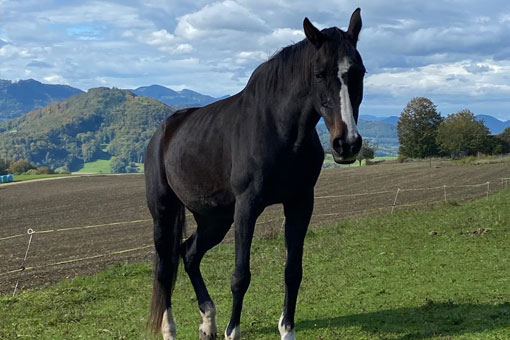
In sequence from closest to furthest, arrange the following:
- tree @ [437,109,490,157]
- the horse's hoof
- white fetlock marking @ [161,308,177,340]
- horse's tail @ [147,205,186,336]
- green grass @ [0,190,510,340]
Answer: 1. the horse's hoof
2. green grass @ [0,190,510,340]
3. white fetlock marking @ [161,308,177,340]
4. horse's tail @ [147,205,186,336]
5. tree @ [437,109,490,157]

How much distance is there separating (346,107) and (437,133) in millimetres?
83530

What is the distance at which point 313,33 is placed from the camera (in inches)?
162

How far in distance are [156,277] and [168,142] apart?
5.50 feet

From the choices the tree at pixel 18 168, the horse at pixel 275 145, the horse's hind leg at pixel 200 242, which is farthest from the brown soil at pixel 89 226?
the tree at pixel 18 168

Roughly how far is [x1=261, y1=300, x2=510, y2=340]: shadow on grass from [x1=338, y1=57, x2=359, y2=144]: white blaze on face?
2.53 m

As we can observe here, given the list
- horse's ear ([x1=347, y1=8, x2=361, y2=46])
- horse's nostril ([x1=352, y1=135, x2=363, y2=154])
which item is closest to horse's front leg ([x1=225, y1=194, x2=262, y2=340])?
horse's nostril ([x1=352, y1=135, x2=363, y2=154])

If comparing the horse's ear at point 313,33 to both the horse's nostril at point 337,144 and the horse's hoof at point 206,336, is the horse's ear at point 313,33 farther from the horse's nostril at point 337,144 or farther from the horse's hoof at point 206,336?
the horse's hoof at point 206,336

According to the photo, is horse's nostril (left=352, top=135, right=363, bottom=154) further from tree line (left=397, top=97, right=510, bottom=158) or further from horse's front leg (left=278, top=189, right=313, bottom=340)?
tree line (left=397, top=97, right=510, bottom=158)

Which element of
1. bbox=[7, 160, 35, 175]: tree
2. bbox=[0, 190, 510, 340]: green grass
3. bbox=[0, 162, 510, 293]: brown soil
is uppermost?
bbox=[0, 190, 510, 340]: green grass

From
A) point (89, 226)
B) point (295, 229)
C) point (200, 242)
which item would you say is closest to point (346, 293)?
point (200, 242)

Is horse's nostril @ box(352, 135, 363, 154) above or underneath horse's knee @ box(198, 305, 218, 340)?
above

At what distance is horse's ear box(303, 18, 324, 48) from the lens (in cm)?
410

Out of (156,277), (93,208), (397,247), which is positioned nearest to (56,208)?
(93,208)

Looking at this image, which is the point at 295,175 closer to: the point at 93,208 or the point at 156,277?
the point at 156,277
